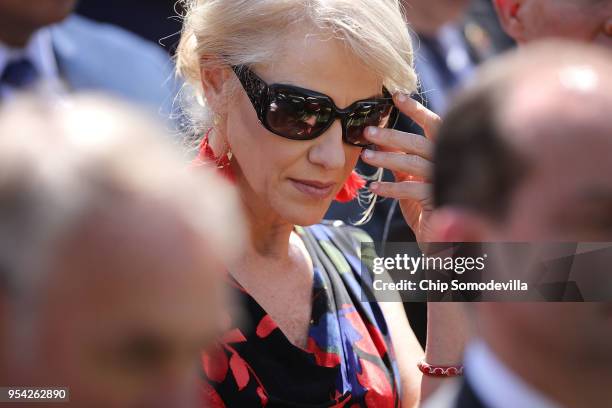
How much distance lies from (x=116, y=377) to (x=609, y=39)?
2175mm

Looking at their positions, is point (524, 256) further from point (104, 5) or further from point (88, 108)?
point (104, 5)

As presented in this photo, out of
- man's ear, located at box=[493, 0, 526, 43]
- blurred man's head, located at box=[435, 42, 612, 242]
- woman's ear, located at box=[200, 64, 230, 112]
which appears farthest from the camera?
man's ear, located at box=[493, 0, 526, 43]

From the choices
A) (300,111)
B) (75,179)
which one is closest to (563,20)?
(300,111)

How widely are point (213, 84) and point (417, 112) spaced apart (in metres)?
0.62

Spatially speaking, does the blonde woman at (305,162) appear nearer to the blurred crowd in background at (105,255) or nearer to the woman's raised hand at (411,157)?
the woman's raised hand at (411,157)

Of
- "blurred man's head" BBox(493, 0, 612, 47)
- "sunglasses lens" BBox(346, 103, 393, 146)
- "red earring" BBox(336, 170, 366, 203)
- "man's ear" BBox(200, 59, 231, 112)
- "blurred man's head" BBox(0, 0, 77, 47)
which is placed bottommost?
"red earring" BBox(336, 170, 366, 203)

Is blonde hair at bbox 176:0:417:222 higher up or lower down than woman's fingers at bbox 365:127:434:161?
higher up

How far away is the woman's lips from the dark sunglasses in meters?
0.14

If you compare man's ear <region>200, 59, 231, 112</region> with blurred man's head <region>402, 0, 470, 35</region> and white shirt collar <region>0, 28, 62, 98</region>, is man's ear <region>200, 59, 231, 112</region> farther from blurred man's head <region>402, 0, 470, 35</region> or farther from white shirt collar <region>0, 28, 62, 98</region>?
blurred man's head <region>402, 0, 470, 35</region>

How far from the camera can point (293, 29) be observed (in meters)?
2.56

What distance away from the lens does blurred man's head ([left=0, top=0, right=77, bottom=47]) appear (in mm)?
3191

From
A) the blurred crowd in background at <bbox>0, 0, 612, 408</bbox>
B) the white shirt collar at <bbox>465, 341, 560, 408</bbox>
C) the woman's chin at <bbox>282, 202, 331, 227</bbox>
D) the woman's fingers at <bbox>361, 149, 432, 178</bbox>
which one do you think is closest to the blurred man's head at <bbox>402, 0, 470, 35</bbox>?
the woman's fingers at <bbox>361, 149, 432, 178</bbox>

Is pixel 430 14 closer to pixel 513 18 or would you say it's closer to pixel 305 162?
pixel 513 18

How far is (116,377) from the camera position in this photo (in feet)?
3.76
